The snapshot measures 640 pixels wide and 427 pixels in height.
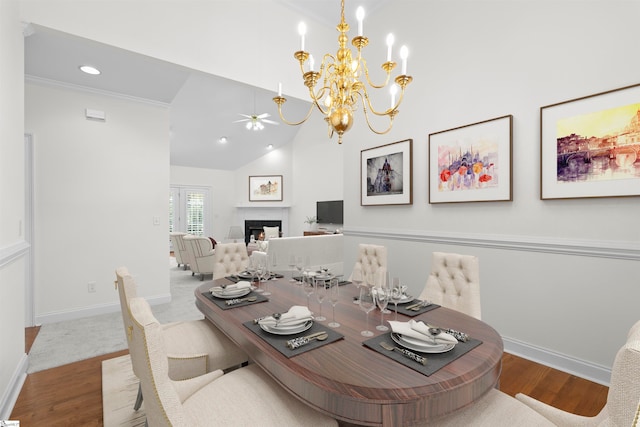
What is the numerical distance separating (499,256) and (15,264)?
12.1 feet

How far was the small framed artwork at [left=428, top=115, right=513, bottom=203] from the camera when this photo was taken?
2.61 metres

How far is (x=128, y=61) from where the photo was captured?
A: 3.17 m

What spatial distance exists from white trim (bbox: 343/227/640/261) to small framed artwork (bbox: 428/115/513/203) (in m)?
0.34

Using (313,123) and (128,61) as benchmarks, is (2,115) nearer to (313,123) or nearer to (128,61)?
(128,61)

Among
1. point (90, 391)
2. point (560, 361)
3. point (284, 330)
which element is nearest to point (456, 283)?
point (560, 361)

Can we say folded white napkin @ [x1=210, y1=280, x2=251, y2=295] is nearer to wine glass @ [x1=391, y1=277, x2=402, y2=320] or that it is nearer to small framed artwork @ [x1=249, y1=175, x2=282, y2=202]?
wine glass @ [x1=391, y1=277, x2=402, y2=320]

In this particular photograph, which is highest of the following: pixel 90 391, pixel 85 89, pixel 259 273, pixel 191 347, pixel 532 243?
pixel 85 89

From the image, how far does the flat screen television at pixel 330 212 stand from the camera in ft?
25.9

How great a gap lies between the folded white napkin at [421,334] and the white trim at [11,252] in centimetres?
218

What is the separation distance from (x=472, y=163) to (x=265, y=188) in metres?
7.71

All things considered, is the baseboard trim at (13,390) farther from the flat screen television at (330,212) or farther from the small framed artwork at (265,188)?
the small framed artwork at (265,188)

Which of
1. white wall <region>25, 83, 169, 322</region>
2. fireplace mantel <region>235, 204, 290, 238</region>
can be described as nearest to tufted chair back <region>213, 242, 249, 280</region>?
white wall <region>25, 83, 169, 322</region>

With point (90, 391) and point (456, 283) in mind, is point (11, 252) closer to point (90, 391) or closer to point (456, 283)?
point (90, 391)

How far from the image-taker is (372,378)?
994 mm
